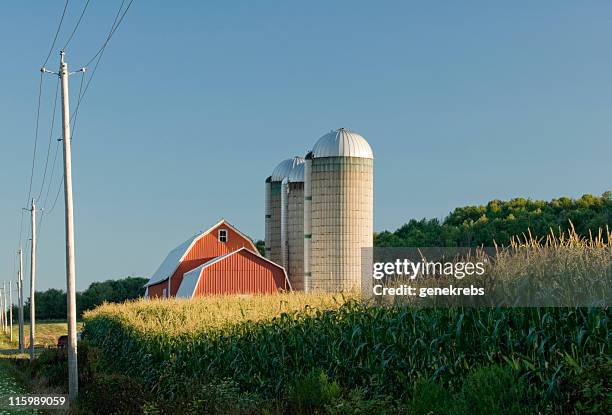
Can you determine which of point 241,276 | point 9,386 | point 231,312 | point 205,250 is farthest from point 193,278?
point 231,312

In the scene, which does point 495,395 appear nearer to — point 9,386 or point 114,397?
point 114,397

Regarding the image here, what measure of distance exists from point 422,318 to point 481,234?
174 ft

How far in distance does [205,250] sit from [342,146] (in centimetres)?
1567

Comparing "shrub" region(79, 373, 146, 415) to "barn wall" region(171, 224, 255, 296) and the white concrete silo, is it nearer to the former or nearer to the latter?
the white concrete silo

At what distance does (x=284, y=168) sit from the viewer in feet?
154

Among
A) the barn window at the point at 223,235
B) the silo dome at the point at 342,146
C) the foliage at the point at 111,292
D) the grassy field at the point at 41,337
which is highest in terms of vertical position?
the silo dome at the point at 342,146

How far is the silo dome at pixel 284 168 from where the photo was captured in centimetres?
4653

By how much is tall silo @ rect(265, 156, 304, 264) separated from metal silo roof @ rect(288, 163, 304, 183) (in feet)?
7.01

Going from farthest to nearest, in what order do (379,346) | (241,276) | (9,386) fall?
1. (241,276)
2. (9,386)
3. (379,346)

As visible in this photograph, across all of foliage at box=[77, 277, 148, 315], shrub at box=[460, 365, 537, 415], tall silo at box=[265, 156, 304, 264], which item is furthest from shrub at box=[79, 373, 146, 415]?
foliage at box=[77, 277, 148, 315]

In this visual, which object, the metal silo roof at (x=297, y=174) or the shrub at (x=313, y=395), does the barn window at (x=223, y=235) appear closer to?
the metal silo roof at (x=297, y=174)

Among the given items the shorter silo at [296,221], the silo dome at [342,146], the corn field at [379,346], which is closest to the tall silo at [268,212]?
the shorter silo at [296,221]

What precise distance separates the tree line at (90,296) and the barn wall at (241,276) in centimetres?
6690

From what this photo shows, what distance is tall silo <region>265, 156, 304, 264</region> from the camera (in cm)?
4553
